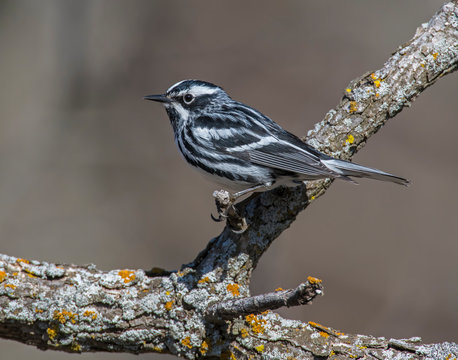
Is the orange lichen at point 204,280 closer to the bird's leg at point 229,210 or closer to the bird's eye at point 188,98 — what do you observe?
the bird's leg at point 229,210

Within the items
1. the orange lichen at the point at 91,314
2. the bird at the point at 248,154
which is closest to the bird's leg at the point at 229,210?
the bird at the point at 248,154

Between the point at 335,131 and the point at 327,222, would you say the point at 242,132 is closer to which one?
the point at 335,131

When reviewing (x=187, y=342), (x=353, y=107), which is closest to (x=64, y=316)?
(x=187, y=342)

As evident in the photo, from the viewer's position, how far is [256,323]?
3.08 m

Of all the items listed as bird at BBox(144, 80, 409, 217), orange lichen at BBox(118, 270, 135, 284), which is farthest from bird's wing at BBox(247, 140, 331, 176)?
orange lichen at BBox(118, 270, 135, 284)

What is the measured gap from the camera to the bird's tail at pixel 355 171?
3.35 metres

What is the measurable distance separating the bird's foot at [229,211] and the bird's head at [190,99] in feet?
3.97

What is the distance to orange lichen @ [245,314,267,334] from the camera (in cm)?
306

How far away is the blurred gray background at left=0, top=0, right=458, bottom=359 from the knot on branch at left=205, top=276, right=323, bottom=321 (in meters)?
3.12

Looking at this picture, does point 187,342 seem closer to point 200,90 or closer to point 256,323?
point 256,323

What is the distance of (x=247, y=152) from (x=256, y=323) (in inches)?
45.9

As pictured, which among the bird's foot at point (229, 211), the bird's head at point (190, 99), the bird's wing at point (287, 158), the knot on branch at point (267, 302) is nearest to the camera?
the knot on branch at point (267, 302)

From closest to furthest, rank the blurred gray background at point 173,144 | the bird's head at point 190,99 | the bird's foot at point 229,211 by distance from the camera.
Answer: the bird's foot at point 229,211, the bird's head at point 190,99, the blurred gray background at point 173,144

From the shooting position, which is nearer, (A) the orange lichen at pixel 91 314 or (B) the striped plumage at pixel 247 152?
(A) the orange lichen at pixel 91 314
